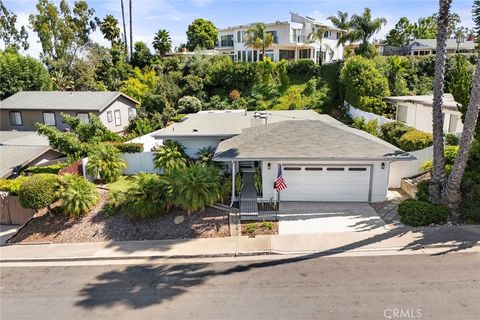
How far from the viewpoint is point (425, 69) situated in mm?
37688

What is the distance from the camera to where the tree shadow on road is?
33.8 ft

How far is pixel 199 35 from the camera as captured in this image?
69.6 meters

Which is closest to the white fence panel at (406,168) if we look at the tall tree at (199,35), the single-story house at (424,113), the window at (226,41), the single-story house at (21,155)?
the single-story house at (424,113)

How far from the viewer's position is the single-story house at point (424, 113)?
21.3 meters

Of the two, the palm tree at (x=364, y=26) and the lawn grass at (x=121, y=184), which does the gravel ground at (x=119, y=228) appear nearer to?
the lawn grass at (x=121, y=184)

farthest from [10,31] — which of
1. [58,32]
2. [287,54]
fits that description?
[287,54]

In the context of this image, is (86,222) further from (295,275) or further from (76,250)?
(295,275)

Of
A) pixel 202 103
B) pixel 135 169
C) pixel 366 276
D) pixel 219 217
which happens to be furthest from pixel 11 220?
pixel 202 103

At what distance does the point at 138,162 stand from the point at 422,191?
16.3 metres

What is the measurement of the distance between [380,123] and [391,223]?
13.6 m

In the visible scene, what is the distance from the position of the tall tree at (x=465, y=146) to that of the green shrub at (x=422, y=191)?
105cm

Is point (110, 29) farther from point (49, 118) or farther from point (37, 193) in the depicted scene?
point (37, 193)

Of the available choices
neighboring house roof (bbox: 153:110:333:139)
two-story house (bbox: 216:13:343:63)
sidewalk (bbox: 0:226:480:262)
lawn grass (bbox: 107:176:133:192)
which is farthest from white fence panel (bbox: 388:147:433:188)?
→ two-story house (bbox: 216:13:343:63)

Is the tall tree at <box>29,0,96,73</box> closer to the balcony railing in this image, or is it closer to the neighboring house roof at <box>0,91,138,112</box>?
the neighboring house roof at <box>0,91,138,112</box>
